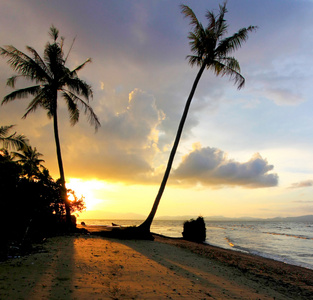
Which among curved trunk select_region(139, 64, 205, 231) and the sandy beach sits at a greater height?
curved trunk select_region(139, 64, 205, 231)

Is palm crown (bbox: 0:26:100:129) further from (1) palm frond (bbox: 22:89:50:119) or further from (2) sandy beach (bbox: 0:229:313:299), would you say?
(2) sandy beach (bbox: 0:229:313:299)

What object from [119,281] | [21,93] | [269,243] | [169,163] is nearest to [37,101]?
[21,93]

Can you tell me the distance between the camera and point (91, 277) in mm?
5988

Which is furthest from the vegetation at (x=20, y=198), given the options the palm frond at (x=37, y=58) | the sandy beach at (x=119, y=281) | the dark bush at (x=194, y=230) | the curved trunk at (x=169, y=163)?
the dark bush at (x=194, y=230)

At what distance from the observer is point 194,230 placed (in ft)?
87.5

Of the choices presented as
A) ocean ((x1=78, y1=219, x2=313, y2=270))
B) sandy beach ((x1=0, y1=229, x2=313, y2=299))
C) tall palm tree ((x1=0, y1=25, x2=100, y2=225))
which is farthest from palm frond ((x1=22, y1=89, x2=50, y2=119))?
ocean ((x1=78, y1=219, x2=313, y2=270))

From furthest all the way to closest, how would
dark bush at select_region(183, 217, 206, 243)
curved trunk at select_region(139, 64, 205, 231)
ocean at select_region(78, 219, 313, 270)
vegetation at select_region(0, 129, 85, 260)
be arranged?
dark bush at select_region(183, 217, 206, 243) < ocean at select_region(78, 219, 313, 270) < curved trunk at select_region(139, 64, 205, 231) < vegetation at select_region(0, 129, 85, 260)

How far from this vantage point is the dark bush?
26.4 m

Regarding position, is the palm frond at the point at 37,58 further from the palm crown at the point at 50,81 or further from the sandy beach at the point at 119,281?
the sandy beach at the point at 119,281

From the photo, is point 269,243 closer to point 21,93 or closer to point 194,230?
point 194,230

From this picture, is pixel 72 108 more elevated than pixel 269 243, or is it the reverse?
pixel 72 108

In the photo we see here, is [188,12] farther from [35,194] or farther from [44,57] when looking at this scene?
[35,194]

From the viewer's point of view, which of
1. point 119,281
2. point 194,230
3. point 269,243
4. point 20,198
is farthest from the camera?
point 269,243

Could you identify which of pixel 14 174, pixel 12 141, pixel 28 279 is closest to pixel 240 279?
pixel 28 279
